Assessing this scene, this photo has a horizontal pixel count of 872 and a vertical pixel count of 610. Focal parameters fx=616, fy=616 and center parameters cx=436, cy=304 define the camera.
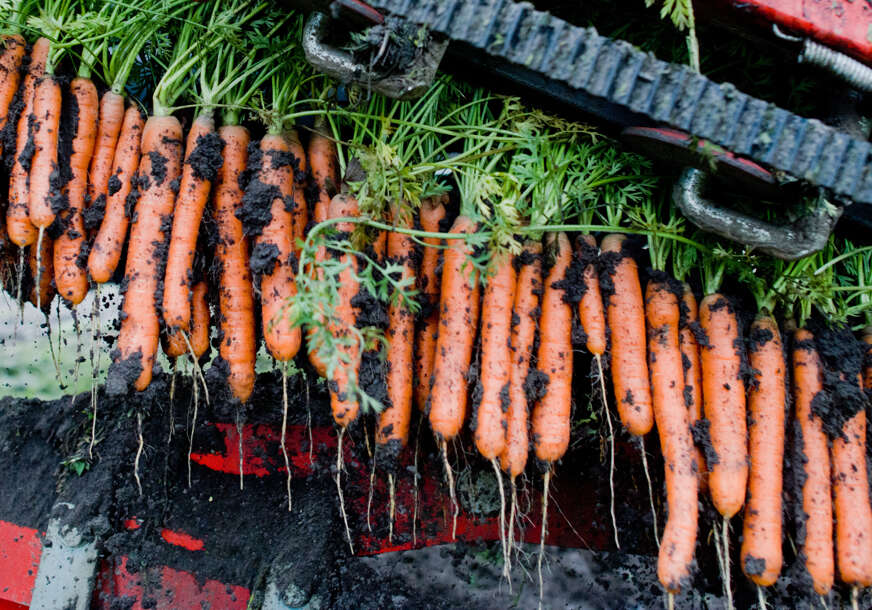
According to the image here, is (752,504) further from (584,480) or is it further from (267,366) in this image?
(267,366)

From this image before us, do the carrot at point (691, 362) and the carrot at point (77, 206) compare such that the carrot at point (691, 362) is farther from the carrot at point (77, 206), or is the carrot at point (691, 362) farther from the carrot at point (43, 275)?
the carrot at point (43, 275)

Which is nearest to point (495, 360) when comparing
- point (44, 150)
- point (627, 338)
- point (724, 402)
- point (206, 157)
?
point (627, 338)

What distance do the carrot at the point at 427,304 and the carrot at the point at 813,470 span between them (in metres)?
1.23

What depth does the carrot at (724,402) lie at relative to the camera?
6.43 ft

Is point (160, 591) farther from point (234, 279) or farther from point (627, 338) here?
point (627, 338)

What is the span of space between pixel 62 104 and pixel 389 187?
1198 millimetres

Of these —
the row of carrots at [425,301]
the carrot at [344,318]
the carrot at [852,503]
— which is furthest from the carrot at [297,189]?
the carrot at [852,503]

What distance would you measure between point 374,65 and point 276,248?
26.0 inches

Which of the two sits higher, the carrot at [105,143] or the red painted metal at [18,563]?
the carrot at [105,143]

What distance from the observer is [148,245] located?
204cm

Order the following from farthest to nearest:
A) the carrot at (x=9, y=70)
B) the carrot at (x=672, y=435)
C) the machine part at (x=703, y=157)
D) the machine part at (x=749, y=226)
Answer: the carrot at (x=9, y=70)
the carrot at (x=672, y=435)
the machine part at (x=749, y=226)
the machine part at (x=703, y=157)

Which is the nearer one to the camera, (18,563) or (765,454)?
(765,454)

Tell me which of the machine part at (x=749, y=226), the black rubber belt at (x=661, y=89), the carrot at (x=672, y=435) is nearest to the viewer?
the black rubber belt at (x=661, y=89)

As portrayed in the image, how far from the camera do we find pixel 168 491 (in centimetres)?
244
